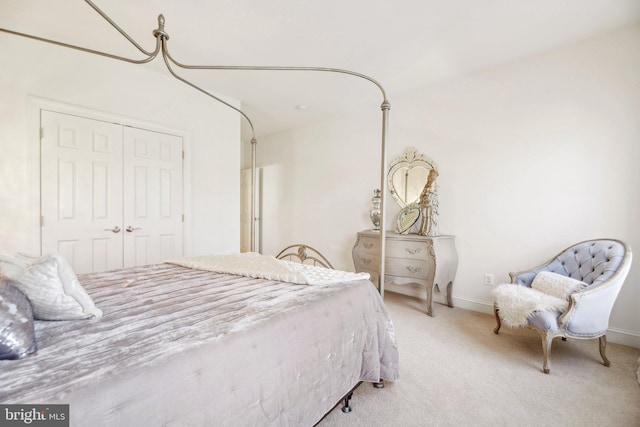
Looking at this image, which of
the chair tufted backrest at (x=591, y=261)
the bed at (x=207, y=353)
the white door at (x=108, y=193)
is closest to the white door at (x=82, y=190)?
the white door at (x=108, y=193)

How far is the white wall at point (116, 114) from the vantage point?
7.73ft

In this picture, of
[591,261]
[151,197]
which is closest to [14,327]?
[151,197]

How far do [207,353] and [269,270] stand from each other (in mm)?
922

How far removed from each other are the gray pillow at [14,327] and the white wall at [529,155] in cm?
351

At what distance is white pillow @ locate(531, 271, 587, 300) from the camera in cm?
212

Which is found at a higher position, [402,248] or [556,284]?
[402,248]

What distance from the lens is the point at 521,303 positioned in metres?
2.12

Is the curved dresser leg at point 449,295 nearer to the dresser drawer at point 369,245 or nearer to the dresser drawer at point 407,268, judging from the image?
the dresser drawer at point 407,268

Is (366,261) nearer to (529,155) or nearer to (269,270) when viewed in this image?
(269,270)

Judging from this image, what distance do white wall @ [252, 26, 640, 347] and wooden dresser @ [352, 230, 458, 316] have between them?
0.83 feet

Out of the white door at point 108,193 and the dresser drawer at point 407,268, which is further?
A: the dresser drawer at point 407,268

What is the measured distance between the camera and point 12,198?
2.36 metres

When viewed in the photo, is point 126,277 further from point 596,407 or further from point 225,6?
point 596,407

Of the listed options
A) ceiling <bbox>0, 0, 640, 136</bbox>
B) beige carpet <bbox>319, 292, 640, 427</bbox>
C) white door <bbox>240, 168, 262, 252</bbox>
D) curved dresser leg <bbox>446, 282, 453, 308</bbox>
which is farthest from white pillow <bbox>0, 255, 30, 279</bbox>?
white door <bbox>240, 168, 262, 252</bbox>
